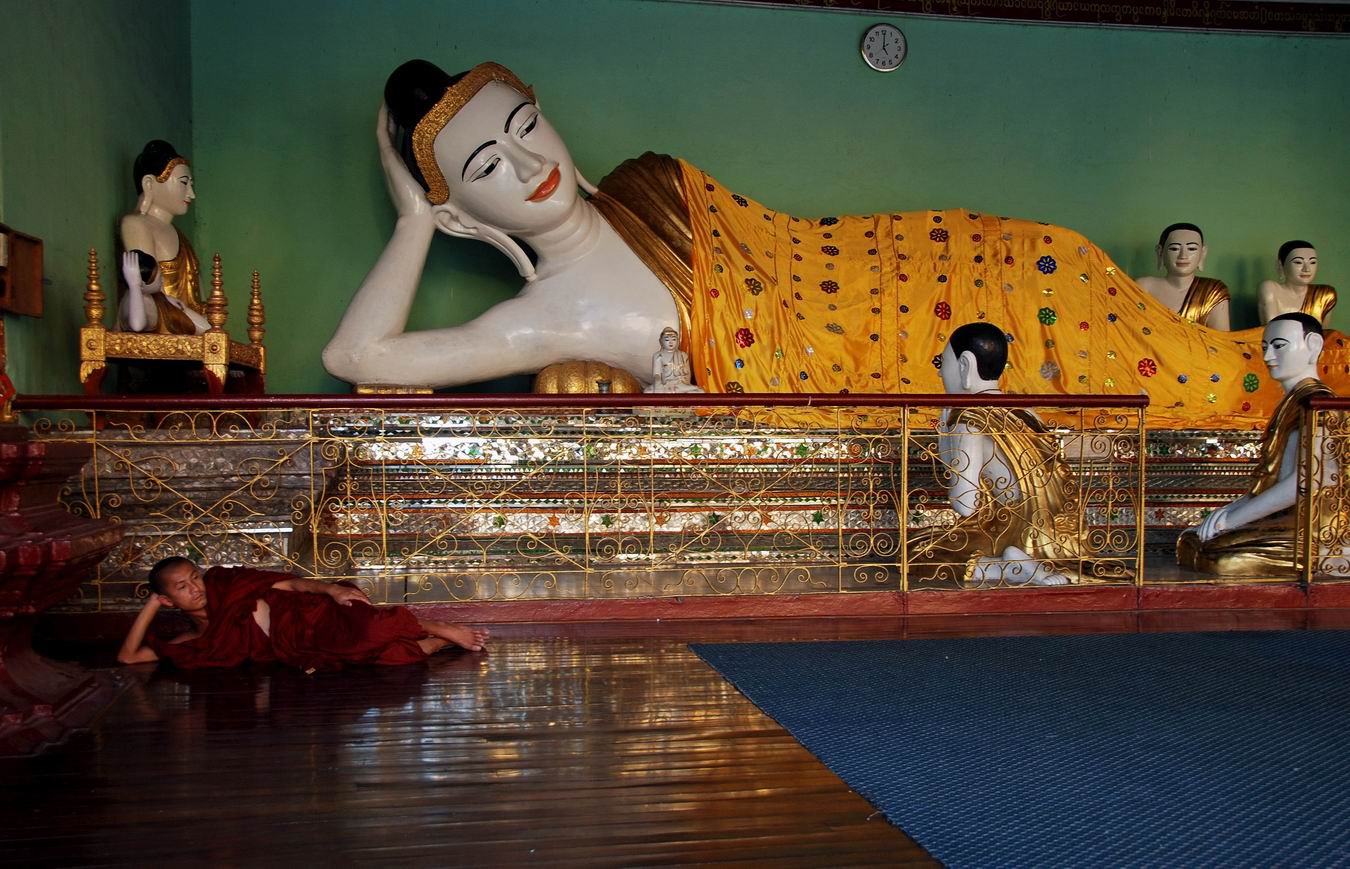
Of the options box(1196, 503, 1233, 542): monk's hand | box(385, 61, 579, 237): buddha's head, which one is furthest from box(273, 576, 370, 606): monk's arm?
box(1196, 503, 1233, 542): monk's hand

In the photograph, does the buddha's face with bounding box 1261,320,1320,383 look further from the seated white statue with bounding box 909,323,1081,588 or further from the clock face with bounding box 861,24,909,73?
the clock face with bounding box 861,24,909,73

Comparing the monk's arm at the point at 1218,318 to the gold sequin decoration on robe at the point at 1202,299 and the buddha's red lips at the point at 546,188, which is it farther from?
the buddha's red lips at the point at 546,188

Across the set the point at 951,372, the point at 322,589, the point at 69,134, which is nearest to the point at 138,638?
the point at 322,589

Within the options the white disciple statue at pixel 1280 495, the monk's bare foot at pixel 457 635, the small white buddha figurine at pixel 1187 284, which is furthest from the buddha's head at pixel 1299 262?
the monk's bare foot at pixel 457 635

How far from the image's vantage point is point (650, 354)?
470cm

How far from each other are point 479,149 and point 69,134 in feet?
5.13

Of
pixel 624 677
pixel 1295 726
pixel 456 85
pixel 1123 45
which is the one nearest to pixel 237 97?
pixel 456 85

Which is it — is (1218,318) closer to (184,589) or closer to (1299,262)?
(1299,262)

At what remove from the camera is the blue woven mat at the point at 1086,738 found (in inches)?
64.4

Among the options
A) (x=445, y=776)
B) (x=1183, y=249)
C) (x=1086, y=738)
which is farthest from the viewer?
(x=1183, y=249)

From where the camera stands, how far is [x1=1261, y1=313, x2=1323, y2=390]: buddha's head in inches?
149

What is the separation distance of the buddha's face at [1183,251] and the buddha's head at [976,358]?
2.31m

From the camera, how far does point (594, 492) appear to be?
417 cm

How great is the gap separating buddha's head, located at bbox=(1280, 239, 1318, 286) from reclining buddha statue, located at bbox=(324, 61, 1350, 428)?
0.92m
